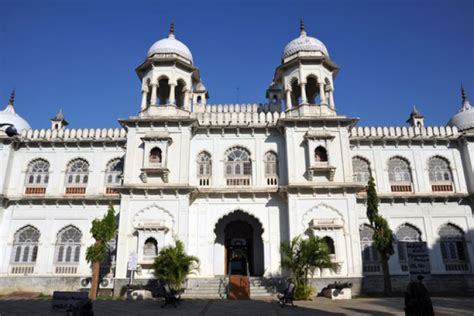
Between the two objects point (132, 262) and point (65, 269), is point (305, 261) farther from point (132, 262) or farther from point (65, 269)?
point (65, 269)

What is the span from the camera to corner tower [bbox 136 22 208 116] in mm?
19797

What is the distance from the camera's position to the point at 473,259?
61.7 ft

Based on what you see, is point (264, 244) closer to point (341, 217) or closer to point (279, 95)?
point (341, 217)

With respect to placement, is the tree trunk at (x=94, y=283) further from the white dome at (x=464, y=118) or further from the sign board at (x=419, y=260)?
the white dome at (x=464, y=118)

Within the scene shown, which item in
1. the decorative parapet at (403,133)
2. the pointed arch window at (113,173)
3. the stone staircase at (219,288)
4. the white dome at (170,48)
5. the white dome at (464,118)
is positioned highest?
the white dome at (170,48)

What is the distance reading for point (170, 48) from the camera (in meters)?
20.6

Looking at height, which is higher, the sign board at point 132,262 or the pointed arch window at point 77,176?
the pointed arch window at point 77,176

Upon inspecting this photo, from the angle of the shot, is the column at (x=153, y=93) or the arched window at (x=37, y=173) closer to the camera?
the column at (x=153, y=93)

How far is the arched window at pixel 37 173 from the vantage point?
67.9ft

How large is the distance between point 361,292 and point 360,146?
27.7 feet

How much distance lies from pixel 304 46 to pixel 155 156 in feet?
34.3

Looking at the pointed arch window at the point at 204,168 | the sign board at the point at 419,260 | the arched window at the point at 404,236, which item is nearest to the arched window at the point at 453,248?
the arched window at the point at 404,236

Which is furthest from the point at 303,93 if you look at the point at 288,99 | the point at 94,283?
the point at 94,283

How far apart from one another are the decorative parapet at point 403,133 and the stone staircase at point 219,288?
31.9 feet
